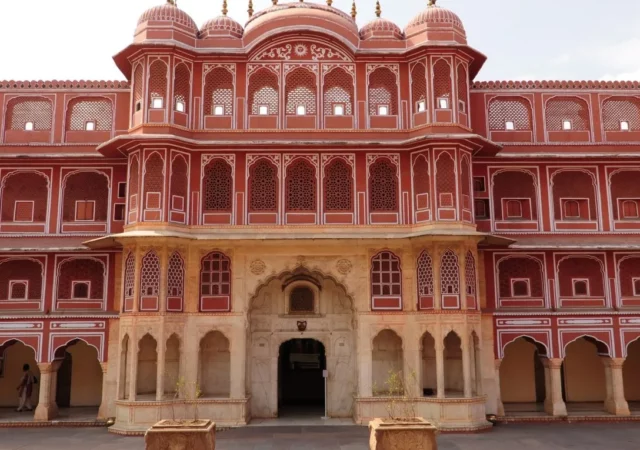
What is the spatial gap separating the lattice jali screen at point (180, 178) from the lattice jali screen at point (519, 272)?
11.2m

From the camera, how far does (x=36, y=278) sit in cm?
2123

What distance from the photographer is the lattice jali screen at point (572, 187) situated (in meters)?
21.8

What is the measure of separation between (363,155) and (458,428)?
9.13m

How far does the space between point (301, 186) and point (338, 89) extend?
3.70 meters

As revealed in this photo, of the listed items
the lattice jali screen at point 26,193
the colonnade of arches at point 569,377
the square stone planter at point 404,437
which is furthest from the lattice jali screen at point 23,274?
the colonnade of arches at point 569,377

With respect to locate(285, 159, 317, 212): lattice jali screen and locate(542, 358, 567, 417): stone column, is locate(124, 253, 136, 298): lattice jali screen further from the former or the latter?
locate(542, 358, 567, 417): stone column

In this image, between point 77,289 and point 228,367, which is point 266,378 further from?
point 77,289

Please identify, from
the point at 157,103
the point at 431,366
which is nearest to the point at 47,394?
the point at 157,103

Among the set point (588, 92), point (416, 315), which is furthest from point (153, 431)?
point (588, 92)

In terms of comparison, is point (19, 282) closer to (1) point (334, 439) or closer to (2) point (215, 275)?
(2) point (215, 275)

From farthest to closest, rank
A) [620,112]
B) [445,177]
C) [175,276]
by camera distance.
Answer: [620,112]
[445,177]
[175,276]

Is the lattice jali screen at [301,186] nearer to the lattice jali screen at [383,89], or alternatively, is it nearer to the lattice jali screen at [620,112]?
the lattice jali screen at [383,89]

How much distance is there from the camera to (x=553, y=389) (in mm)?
20391

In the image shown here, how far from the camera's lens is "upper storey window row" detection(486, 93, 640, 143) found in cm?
2216
